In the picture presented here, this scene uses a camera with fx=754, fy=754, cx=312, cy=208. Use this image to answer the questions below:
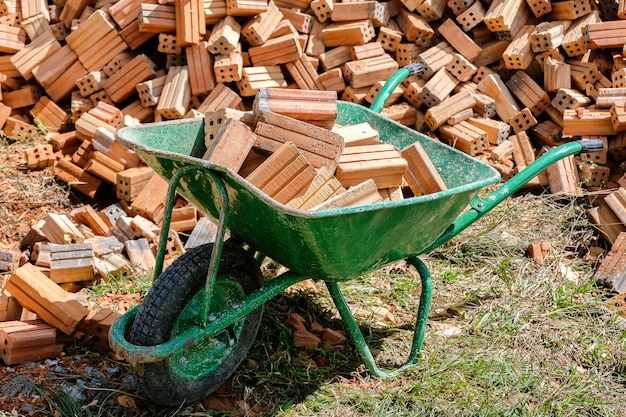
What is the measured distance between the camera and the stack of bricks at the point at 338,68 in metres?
5.39

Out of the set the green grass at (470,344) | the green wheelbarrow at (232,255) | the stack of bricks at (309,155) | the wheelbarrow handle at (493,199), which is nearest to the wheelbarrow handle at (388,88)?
the stack of bricks at (309,155)

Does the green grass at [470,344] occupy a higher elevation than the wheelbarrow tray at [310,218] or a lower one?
lower

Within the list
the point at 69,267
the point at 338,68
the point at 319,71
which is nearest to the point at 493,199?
the point at 69,267

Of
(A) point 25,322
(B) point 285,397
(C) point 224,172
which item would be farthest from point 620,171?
(A) point 25,322

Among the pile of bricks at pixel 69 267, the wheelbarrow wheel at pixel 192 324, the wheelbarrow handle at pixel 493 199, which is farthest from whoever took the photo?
the wheelbarrow handle at pixel 493 199

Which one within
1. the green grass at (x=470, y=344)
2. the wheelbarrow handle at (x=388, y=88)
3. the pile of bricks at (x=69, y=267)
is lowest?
the green grass at (x=470, y=344)

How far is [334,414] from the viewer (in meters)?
3.32

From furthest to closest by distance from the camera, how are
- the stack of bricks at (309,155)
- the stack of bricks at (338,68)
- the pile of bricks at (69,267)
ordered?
the stack of bricks at (338,68) < the pile of bricks at (69,267) < the stack of bricks at (309,155)

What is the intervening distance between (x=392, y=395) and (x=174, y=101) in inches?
115

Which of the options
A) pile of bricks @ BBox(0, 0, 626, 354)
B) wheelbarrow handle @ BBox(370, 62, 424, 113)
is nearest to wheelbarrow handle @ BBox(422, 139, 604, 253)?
wheelbarrow handle @ BBox(370, 62, 424, 113)

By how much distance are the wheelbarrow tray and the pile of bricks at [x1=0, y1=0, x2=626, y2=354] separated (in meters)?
1.51

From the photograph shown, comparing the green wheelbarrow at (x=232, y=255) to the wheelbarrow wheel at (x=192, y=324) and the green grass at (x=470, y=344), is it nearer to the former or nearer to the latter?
the wheelbarrow wheel at (x=192, y=324)

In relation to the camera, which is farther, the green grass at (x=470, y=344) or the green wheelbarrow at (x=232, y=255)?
the green grass at (x=470, y=344)

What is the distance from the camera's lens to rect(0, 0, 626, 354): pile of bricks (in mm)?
5273
